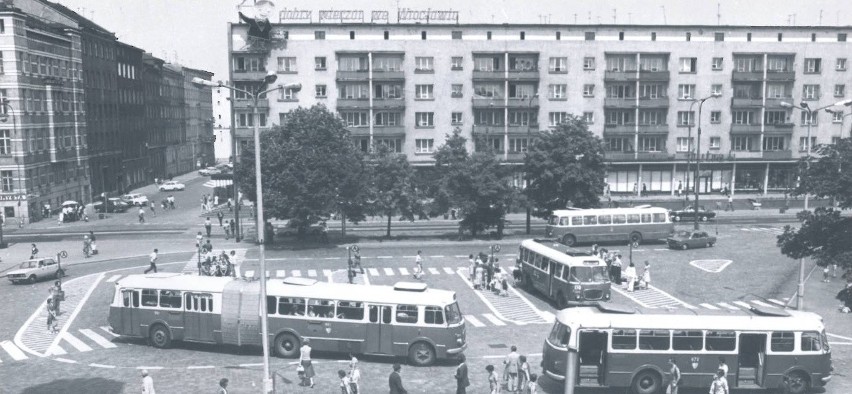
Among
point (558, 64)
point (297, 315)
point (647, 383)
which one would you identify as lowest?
point (647, 383)

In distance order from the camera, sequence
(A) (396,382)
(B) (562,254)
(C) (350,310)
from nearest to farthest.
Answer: (A) (396,382) < (C) (350,310) < (B) (562,254)

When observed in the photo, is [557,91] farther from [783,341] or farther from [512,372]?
[512,372]

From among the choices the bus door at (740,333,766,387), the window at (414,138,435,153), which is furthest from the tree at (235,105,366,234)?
the bus door at (740,333,766,387)

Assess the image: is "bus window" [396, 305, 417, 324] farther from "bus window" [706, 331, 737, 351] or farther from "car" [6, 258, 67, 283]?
"car" [6, 258, 67, 283]

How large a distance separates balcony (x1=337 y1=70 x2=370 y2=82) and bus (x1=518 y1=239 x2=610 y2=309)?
46733mm

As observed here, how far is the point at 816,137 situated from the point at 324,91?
202ft

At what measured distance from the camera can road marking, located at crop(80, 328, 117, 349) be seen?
31828 mm

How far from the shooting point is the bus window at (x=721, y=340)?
25.6 m

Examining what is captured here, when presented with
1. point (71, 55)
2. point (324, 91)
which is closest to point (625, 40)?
point (324, 91)

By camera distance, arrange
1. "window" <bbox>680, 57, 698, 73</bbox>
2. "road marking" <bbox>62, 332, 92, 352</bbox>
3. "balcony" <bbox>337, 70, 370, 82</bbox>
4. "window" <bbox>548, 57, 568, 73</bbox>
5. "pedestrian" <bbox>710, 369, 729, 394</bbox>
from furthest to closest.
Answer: "window" <bbox>680, 57, 698, 73</bbox>, "window" <bbox>548, 57, 568, 73</bbox>, "balcony" <bbox>337, 70, 370, 82</bbox>, "road marking" <bbox>62, 332, 92, 352</bbox>, "pedestrian" <bbox>710, 369, 729, 394</bbox>

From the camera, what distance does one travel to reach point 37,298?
1640 inches

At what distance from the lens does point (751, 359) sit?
1020 inches

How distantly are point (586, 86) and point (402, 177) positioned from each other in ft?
120

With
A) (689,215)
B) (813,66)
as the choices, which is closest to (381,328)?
(689,215)
